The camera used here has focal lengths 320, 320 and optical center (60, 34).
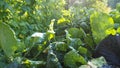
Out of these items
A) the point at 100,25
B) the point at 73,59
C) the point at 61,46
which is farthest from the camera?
the point at 100,25

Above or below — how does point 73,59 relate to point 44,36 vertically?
below

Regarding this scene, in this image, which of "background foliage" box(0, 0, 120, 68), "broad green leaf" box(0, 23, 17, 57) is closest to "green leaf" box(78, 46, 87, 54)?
"background foliage" box(0, 0, 120, 68)

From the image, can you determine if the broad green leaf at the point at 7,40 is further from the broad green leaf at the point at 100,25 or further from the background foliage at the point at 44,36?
the broad green leaf at the point at 100,25

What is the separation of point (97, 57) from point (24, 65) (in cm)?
79

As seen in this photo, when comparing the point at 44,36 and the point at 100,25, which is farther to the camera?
the point at 100,25

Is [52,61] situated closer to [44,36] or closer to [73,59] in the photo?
[73,59]

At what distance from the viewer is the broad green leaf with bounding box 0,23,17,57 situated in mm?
2908

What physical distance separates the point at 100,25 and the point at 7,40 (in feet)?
3.66

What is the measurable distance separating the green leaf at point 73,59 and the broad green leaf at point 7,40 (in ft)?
1.73

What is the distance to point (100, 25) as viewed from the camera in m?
3.57

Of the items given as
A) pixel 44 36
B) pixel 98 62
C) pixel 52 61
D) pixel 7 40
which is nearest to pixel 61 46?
pixel 44 36

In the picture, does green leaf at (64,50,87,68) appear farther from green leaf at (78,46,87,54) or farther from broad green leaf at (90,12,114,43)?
broad green leaf at (90,12,114,43)

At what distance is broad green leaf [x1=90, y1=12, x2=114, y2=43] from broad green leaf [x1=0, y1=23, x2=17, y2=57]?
99cm

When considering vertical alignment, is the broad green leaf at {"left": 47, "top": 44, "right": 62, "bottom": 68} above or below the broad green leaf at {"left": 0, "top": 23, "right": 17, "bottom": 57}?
below
